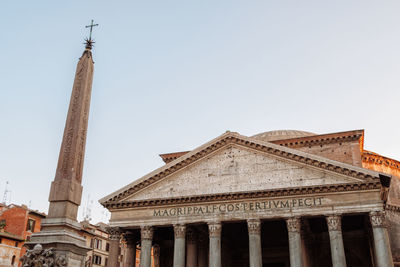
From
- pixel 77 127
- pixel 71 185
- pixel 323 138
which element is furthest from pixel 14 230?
pixel 71 185

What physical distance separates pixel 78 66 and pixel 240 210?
12.5 metres

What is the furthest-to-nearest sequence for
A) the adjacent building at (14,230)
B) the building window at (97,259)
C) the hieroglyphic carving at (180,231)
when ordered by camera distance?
the building window at (97,259)
the adjacent building at (14,230)
the hieroglyphic carving at (180,231)

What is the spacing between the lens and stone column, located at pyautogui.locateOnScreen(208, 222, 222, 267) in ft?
57.2

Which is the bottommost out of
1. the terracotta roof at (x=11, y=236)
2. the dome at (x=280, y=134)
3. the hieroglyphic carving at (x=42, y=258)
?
the hieroglyphic carving at (x=42, y=258)

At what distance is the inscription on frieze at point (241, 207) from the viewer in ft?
56.2

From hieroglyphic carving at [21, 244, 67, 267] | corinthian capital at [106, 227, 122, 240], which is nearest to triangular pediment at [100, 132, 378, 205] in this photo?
corinthian capital at [106, 227, 122, 240]

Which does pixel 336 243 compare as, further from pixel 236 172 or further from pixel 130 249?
pixel 130 249

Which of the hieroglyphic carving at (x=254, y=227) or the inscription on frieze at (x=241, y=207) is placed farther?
the hieroglyphic carving at (x=254, y=227)

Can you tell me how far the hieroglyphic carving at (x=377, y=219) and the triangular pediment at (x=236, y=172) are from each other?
1.37 metres

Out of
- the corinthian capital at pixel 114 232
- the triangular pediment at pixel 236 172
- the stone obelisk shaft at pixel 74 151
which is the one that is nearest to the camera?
the stone obelisk shaft at pixel 74 151

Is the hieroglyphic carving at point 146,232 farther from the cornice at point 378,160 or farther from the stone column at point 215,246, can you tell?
the cornice at point 378,160

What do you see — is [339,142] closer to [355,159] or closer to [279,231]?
[355,159]

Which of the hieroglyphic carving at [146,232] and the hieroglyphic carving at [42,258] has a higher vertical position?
the hieroglyphic carving at [146,232]

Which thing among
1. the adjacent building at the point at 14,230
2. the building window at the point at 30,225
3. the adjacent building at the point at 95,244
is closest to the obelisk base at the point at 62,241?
the adjacent building at the point at 14,230
